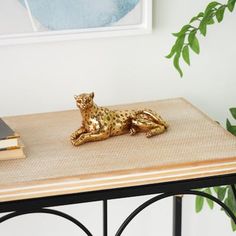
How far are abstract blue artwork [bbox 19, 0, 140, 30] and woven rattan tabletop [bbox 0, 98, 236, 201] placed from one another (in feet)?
0.81

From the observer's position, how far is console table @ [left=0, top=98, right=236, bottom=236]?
3.67 feet

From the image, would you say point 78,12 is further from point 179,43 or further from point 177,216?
point 177,216

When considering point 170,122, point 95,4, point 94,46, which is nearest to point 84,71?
point 94,46

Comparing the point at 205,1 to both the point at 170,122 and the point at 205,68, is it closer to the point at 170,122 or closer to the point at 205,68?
the point at 205,68

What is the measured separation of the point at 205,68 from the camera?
64.3 inches

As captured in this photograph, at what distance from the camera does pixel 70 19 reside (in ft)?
4.88

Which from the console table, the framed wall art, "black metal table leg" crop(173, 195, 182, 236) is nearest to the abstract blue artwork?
the framed wall art

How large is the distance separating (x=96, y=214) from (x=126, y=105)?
378mm

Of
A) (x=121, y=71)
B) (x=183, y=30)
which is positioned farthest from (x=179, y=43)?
(x=121, y=71)

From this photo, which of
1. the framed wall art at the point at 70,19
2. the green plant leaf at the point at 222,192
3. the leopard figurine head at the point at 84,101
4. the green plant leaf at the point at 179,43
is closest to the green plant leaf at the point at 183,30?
the green plant leaf at the point at 179,43

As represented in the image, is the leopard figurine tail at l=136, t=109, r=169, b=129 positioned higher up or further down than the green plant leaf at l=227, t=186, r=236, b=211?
higher up

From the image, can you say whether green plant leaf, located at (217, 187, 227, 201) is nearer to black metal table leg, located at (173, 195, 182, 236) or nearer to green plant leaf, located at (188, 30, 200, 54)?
black metal table leg, located at (173, 195, 182, 236)

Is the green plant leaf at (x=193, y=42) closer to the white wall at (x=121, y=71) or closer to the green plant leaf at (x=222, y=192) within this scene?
the white wall at (x=121, y=71)

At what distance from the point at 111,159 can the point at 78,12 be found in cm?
44
